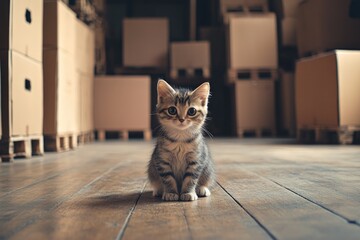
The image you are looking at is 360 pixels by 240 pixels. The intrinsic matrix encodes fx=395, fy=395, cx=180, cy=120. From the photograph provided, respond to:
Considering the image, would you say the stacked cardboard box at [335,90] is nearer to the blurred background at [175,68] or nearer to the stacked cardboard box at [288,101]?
the blurred background at [175,68]

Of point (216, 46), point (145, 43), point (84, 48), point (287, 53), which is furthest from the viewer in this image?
point (216, 46)

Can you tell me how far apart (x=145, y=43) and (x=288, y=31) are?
12.3 ft

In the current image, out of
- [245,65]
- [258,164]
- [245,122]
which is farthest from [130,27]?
[258,164]

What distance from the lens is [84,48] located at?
8.33 meters

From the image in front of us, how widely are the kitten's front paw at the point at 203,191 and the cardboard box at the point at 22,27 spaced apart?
3.30m

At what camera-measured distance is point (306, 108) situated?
308 inches

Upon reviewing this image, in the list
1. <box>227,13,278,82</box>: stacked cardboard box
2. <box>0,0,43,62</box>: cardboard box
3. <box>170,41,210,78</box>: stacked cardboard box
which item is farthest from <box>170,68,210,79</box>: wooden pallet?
<box>0,0,43,62</box>: cardboard box

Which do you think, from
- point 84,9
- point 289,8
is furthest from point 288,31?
point 84,9

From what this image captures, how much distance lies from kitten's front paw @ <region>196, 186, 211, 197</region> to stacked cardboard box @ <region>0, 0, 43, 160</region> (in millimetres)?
3060

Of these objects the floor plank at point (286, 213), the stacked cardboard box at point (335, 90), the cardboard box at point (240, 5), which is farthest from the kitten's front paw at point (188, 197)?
the cardboard box at point (240, 5)

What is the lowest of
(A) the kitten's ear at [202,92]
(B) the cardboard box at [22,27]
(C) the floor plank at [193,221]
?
(C) the floor plank at [193,221]

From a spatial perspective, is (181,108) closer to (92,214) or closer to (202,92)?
(202,92)

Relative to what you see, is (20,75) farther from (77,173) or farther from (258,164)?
(258,164)

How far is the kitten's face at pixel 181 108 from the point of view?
7.91ft
